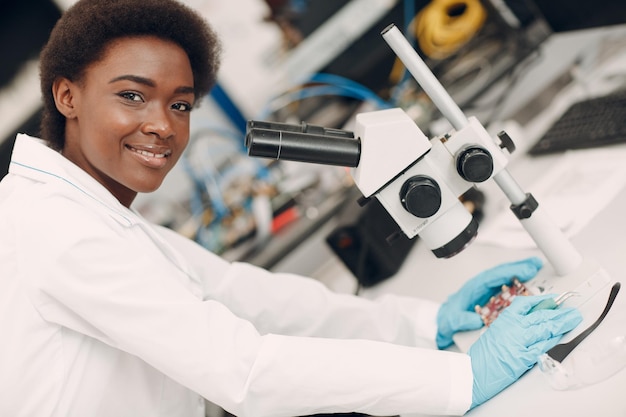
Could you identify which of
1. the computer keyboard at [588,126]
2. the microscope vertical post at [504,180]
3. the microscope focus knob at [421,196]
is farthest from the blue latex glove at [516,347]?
the computer keyboard at [588,126]

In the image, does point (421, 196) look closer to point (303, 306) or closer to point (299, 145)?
point (299, 145)

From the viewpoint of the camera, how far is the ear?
1010 mm

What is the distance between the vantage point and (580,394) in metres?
0.72

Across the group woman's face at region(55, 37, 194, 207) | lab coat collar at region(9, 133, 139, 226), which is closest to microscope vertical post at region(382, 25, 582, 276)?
woman's face at region(55, 37, 194, 207)

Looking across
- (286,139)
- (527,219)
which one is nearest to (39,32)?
(286,139)

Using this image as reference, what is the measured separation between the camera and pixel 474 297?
3.42ft

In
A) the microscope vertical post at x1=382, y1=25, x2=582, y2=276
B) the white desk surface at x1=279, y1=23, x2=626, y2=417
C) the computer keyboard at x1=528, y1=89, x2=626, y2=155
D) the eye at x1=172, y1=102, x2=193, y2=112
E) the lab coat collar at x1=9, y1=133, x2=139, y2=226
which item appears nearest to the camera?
the white desk surface at x1=279, y1=23, x2=626, y2=417

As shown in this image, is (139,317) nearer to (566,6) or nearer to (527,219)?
(527,219)

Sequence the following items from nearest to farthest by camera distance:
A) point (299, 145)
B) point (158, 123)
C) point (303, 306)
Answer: point (299, 145)
point (158, 123)
point (303, 306)

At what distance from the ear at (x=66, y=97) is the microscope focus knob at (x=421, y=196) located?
0.65m

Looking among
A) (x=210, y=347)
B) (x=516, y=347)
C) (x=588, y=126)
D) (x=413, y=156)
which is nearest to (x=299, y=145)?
(x=413, y=156)

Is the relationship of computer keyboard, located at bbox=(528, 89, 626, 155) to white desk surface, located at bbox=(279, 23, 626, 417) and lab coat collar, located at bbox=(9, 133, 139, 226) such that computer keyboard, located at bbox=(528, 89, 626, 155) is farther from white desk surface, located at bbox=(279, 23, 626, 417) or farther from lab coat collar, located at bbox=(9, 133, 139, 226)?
lab coat collar, located at bbox=(9, 133, 139, 226)

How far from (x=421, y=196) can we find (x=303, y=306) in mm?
513

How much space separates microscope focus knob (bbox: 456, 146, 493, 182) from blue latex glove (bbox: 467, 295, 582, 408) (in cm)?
23
